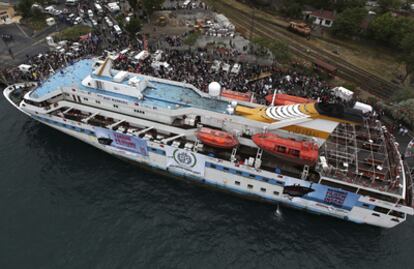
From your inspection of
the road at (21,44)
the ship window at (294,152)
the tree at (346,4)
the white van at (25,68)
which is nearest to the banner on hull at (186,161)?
the ship window at (294,152)

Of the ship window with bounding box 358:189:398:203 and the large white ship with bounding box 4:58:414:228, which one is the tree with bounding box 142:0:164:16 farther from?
the ship window with bounding box 358:189:398:203

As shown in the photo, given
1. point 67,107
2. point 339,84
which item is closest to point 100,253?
point 67,107

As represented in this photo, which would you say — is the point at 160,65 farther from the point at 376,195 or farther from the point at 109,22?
the point at 376,195

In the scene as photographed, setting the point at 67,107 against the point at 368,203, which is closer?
the point at 368,203

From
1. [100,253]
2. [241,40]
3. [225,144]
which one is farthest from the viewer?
[241,40]

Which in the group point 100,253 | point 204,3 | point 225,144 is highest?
point 204,3

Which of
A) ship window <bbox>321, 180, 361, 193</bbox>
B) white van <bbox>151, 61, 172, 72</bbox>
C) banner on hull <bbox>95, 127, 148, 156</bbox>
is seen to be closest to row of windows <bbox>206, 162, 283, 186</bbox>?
ship window <bbox>321, 180, 361, 193</bbox>

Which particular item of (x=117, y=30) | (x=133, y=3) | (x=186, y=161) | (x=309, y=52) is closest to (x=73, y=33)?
(x=117, y=30)

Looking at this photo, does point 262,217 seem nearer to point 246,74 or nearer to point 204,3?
point 246,74
